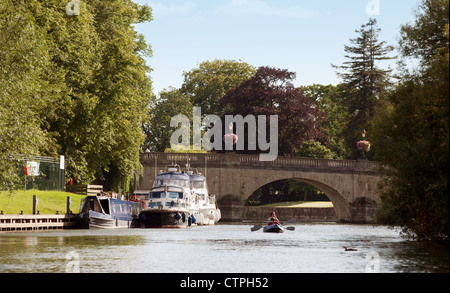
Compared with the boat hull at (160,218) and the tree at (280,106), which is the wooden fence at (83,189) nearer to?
the boat hull at (160,218)

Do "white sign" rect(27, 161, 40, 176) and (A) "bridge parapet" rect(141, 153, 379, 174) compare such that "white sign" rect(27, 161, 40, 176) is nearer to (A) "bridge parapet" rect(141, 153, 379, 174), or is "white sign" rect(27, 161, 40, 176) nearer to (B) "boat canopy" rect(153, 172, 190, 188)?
(B) "boat canopy" rect(153, 172, 190, 188)

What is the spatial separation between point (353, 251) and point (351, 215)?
A: 45660 mm

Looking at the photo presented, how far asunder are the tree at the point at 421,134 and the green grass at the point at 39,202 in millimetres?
20841

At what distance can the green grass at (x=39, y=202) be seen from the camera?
44125 millimetres

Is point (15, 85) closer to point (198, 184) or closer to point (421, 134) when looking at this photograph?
point (421, 134)

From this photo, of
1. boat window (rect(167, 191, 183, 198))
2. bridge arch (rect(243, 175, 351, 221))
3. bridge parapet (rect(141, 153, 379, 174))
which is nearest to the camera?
boat window (rect(167, 191, 183, 198))

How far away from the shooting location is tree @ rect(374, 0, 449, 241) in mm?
26453

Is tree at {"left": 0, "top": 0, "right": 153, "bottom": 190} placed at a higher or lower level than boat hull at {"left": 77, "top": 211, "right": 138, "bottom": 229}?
higher

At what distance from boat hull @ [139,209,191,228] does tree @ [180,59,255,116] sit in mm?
44786

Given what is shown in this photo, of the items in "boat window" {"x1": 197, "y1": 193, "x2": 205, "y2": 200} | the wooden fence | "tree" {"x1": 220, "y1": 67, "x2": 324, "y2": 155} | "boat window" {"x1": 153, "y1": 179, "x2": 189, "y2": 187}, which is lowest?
"boat window" {"x1": 197, "y1": 193, "x2": 205, "y2": 200}

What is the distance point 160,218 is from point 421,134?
25.3m

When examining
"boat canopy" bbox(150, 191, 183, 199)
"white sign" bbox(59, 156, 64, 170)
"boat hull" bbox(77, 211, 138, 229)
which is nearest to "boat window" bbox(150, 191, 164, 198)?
"boat canopy" bbox(150, 191, 183, 199)
